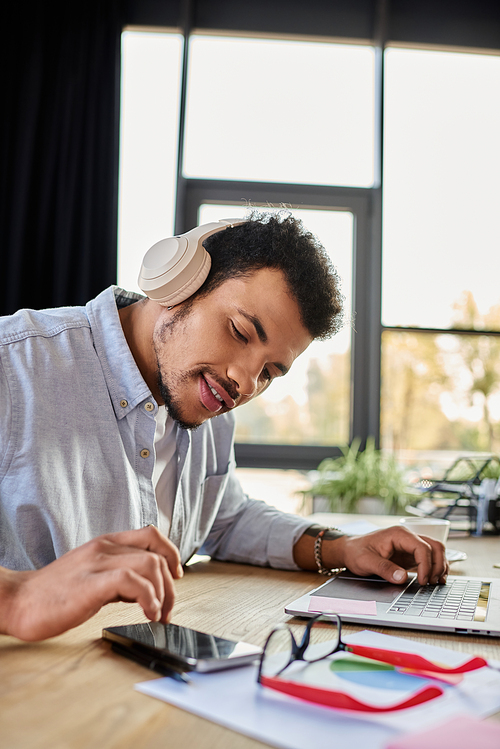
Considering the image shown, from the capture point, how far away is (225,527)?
141 centimetres

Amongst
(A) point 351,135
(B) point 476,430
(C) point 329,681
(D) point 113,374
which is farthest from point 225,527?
(A) point 351,135

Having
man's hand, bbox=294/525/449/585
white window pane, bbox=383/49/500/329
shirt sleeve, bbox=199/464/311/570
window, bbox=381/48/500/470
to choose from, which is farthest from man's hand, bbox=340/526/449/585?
white window pane, bbox=383/49/500/329

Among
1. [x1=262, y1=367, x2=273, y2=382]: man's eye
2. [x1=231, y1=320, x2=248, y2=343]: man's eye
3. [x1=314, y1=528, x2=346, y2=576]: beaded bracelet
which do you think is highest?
[x1=231, y1=320, x2=248, y2=343]: man's eye

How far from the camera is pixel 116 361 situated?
1133mm

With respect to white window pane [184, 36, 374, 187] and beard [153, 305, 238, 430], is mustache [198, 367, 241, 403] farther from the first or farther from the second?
white window pane [184, 36, 374, 187]

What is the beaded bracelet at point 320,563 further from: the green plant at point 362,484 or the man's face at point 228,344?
the green plant at point 362,484

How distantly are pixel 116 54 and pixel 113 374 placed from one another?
2.75m

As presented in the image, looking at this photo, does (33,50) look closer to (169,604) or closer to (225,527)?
(225,527)

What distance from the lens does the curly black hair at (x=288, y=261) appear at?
1194 millimetres

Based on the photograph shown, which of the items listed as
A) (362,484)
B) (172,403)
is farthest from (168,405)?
(362,484)

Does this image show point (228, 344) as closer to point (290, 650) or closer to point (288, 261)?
point (288, 261)

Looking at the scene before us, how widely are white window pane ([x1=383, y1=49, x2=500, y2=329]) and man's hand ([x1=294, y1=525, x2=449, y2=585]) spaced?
2222 millimetres

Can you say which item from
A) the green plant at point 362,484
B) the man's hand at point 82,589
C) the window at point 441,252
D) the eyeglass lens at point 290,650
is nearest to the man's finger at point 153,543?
the man's hand at point 82,589

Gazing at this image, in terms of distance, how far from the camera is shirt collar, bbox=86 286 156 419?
1113 mm
